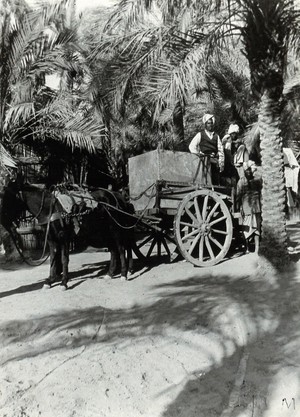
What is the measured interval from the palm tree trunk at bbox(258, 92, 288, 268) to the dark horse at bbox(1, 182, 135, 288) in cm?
254

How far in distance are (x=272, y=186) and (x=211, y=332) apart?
296 centimetres

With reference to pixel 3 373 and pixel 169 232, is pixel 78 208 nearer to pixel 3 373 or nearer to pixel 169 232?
pixel 169 232

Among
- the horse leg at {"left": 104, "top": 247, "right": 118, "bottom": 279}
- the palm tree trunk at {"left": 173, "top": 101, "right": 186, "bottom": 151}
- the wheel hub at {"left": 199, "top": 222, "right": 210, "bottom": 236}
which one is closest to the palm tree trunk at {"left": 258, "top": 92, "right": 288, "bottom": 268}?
the wheel hub at {"left": 199, "top": 222, "right": 210, "bottom": 236}

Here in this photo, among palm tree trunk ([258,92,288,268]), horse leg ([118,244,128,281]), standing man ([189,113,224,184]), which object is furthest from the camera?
standing man ([189,113,224,184])

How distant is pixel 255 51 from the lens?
7492mm

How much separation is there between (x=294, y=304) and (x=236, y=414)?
2.41 meters

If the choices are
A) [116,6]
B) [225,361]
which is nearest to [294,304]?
[225,361]

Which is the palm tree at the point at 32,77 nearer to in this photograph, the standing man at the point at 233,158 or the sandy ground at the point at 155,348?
the standing man at the point at 233,158

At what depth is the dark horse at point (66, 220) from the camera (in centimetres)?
775

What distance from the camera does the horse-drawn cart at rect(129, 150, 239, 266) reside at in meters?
8.56

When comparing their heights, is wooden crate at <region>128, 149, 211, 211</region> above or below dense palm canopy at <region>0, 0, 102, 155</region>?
below

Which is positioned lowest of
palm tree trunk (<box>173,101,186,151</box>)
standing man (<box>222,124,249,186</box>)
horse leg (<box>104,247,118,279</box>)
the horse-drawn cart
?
horse leg (<box>104,247,118,279</box>)

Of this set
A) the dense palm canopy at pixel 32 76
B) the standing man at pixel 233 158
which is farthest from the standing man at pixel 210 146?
the dense palm canopy at pixel 32 76

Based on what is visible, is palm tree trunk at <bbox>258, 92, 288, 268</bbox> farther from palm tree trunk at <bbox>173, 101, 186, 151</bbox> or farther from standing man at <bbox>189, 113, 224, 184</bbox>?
palm tree trunk at <bbox>173, 101, 186, 151</bbox>
